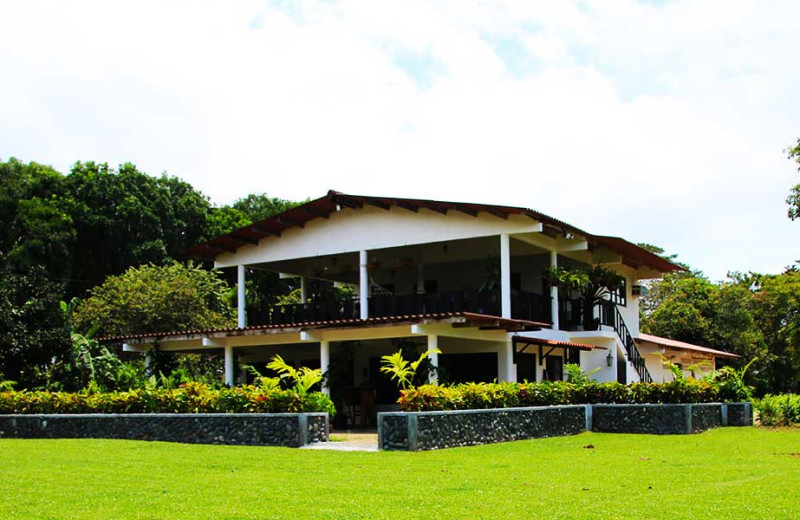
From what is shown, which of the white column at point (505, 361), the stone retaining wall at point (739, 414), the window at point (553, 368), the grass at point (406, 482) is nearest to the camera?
the grass at point (406, 482)

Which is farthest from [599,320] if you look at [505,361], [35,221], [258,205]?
[258,205]

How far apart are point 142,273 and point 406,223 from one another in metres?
14.6

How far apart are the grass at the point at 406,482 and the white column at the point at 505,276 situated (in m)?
7.00

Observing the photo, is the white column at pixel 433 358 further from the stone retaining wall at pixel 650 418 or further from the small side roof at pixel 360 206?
the small side roof at pixel 360 206

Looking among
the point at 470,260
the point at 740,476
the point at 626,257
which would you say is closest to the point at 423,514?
the point at 740,476

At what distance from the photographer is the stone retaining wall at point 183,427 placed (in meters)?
16.7

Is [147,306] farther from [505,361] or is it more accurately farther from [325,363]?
[505,361]

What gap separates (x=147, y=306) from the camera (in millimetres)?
33719

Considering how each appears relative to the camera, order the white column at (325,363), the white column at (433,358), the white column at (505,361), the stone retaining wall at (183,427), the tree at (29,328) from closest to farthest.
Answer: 1. the stone retaining wall at (183,427)
2. the white column at (433,358)
3. the white column at (325,363)
4. the white column at (505,361)
5. the tree at (29,328)

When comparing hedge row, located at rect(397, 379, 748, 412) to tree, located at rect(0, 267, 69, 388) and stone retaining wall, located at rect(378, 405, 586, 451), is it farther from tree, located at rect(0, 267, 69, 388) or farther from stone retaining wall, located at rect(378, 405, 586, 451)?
tree, located at rect(0, 267, 69, 388)

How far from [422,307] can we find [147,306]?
14098mm

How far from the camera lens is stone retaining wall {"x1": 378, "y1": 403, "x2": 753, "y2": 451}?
51.2 feet

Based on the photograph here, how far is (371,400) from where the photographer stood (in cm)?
2347

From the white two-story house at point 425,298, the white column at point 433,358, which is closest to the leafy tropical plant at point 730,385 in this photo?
the white two-story house at point 425,298
